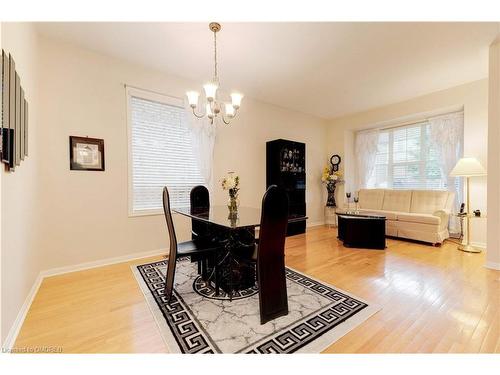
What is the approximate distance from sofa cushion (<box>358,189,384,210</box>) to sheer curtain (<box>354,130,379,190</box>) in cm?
50

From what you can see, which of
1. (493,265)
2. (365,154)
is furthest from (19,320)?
(365,154)

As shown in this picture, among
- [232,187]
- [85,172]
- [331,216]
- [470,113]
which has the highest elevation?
[470,113]

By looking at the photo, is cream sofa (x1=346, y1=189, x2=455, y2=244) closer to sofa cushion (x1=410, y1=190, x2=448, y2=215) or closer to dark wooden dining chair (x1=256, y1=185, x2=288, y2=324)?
sofa cushion (x1=410, y1=190, x2=448, y2=215)

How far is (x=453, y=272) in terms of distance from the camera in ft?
8.58

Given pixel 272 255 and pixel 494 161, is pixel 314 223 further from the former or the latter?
pixel 272 255

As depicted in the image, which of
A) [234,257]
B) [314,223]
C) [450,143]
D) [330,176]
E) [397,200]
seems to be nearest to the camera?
[234,257]

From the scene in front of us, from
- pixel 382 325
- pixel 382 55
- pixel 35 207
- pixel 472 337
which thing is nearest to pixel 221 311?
pixel 382 325

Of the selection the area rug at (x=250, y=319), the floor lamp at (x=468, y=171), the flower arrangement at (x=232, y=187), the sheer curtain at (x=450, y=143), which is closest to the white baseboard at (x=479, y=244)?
the floor lamp at (x=468, y=171)

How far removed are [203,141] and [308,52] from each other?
78.2 inches

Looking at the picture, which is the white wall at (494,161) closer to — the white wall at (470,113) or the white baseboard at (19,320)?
the white wall at (470,113)

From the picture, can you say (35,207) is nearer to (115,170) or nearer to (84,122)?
(115,170)

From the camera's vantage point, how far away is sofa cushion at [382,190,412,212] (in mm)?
4508

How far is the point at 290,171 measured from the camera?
15.9 feet

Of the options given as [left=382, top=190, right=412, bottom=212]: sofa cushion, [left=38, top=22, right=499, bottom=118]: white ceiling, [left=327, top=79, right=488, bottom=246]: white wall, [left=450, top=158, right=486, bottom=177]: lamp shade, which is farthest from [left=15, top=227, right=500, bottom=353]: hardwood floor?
[left=38, top=22, right=499, bottom=118]: white ceiling
